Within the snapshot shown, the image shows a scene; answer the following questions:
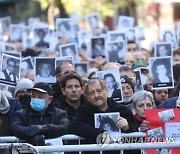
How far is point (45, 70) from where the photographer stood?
1059 cm

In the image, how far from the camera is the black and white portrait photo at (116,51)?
13.7 metres

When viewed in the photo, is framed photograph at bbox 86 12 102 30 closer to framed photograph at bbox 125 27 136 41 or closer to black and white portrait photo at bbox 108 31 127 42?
framed photograph at bbox 125 27 136 41

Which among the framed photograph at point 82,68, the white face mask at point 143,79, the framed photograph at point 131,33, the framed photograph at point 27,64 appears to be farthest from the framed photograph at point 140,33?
the white face mask at point 143,79

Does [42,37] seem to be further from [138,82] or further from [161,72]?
[138,82]

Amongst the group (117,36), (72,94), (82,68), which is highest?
(117,36)

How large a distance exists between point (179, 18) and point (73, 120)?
121ft

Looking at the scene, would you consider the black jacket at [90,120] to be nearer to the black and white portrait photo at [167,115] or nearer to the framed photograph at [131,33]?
the black and white portrait photo at [167,115]

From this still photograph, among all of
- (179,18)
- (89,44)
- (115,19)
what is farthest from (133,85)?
(179,18)

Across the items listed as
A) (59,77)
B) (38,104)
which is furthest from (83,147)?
(59,77)

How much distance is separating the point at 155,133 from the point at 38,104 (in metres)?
1.16

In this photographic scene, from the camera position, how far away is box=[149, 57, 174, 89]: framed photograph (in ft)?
33.9

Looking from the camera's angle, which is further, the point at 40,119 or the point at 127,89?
the point at 127,89

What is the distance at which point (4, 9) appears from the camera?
40656mm

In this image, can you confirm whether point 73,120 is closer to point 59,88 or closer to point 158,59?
point 59,88
